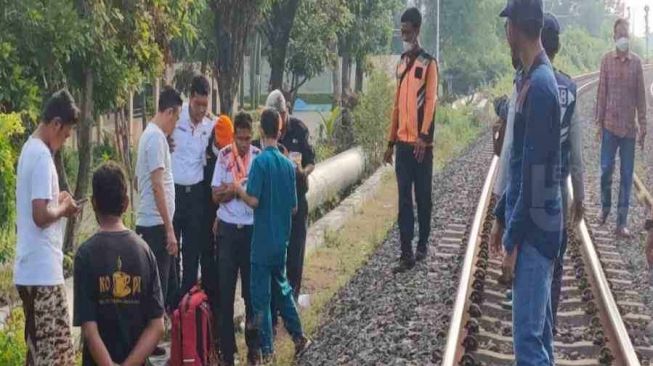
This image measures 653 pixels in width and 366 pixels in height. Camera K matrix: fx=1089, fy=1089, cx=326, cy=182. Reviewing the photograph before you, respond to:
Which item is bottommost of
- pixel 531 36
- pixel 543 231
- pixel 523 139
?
pixel 543 231

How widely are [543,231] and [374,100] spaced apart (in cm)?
1435

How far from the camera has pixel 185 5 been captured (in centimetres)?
1076

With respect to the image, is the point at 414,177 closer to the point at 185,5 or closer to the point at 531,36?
the point at 185,5

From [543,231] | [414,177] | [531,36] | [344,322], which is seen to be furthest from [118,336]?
[414,177]

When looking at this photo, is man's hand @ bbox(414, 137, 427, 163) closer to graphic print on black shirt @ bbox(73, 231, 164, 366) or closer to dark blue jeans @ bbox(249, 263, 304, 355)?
dark blue jeans @ bbox(249, 263, 304, 355)

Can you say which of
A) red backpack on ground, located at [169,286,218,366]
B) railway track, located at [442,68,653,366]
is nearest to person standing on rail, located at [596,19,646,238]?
railway track, located at [442,68,653,366]

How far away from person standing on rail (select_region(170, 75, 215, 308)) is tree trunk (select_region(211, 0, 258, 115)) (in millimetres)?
6842

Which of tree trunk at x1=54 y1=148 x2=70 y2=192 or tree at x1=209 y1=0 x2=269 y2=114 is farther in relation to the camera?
tree at x1=209 y1=0 x2=269 y2=114

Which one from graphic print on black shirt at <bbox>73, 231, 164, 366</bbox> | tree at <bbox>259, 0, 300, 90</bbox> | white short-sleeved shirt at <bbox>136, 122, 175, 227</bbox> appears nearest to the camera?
graphic print on black shirt at <bbox>73, 231, 164, 366</bbox>

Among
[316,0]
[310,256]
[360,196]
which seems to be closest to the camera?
[310,256]

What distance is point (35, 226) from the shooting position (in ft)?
17.9

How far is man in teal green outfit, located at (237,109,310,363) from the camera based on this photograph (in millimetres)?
7152

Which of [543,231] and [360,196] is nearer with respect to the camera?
[543,231]

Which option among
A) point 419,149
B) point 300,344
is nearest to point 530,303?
point 300,344
